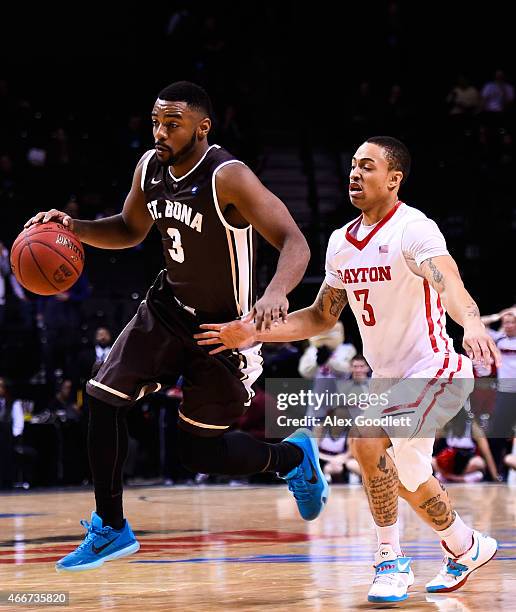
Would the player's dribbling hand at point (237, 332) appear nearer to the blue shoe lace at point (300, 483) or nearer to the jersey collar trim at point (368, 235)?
the jersey collar trim at point (368, 235)

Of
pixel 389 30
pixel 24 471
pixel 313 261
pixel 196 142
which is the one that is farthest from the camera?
pixel 389 30

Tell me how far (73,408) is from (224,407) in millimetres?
6557

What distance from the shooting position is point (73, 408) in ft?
36.4

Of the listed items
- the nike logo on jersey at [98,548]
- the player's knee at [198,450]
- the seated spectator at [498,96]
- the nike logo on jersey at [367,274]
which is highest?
the seated spectator at [498,96]

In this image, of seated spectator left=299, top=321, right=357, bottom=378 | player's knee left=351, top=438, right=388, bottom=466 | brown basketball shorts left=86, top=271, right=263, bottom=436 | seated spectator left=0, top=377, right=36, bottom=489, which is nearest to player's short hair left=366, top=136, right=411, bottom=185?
brown basketball shorts left=86, top=271, right=263, bottom=436

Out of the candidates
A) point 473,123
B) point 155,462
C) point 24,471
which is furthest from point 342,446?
point 473,123

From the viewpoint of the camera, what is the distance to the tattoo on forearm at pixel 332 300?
4855 mm

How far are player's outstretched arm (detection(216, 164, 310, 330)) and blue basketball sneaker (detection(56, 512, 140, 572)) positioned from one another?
1172 millimetres

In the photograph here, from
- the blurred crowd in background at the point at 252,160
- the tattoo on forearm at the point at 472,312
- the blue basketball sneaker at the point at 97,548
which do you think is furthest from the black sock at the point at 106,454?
the blurred crowd in background at the point at 252,160

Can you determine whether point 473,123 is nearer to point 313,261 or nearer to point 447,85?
point 447,85

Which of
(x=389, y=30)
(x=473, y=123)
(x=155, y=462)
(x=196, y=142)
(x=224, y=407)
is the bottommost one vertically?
(x=155, y=462)

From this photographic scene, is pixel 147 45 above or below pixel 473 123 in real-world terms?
above

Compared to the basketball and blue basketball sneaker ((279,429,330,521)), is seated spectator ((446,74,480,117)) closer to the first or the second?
blue basketball sneaker ((279,429,330,521))

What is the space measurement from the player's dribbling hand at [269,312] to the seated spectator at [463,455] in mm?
7238
